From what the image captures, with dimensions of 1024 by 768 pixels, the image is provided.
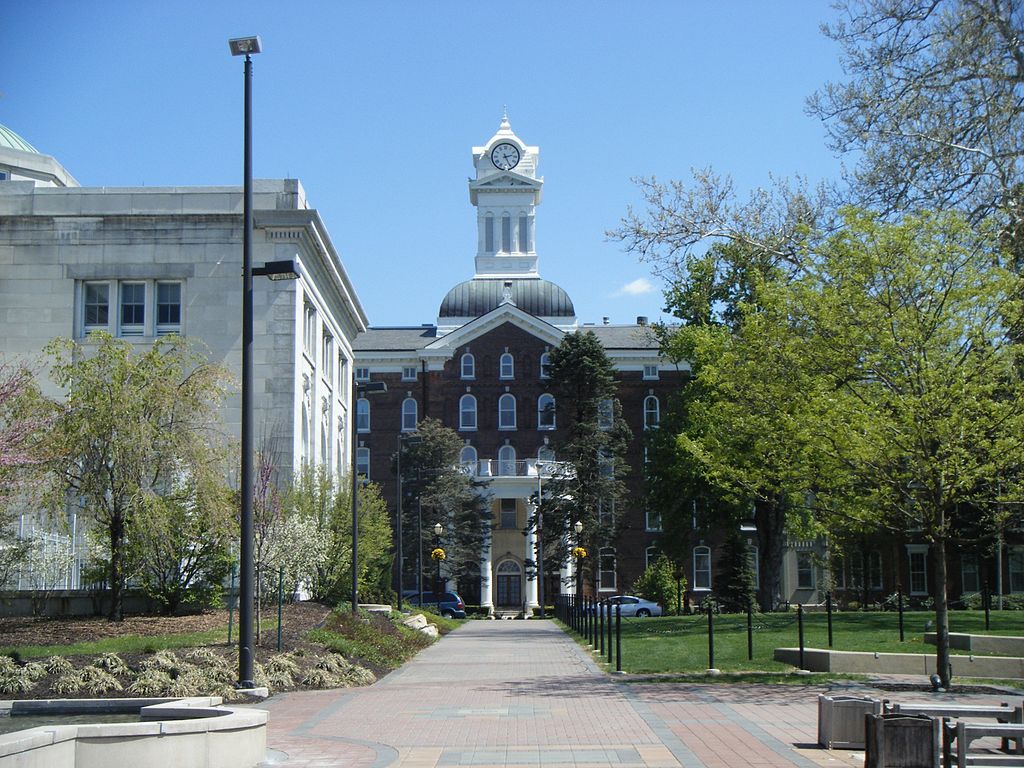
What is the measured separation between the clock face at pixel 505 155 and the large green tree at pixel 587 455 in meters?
32.2

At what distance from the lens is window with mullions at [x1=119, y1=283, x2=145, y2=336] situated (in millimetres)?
39188

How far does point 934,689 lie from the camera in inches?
702

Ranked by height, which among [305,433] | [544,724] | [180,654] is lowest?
[544,724]

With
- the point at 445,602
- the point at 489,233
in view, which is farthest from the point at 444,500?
the point at 489,233

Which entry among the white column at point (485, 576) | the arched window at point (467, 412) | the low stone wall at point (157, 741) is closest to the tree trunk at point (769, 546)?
the white column at point (485, 576)

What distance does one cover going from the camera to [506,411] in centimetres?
8081

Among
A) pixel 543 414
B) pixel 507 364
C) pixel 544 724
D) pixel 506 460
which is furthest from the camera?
pixel 507 364

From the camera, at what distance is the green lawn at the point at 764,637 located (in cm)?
2379

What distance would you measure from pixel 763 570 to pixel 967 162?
27.1 m

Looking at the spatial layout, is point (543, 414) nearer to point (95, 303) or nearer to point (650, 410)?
point (650, 410)

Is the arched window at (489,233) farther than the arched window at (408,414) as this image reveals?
Yes

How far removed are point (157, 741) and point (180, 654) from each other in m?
8.84

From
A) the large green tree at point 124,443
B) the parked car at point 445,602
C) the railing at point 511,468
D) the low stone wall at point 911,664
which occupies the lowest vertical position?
the parked car at point 445,602

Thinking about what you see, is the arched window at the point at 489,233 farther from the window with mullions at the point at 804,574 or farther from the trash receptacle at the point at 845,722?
the trash receptacle at the point at 845,722
